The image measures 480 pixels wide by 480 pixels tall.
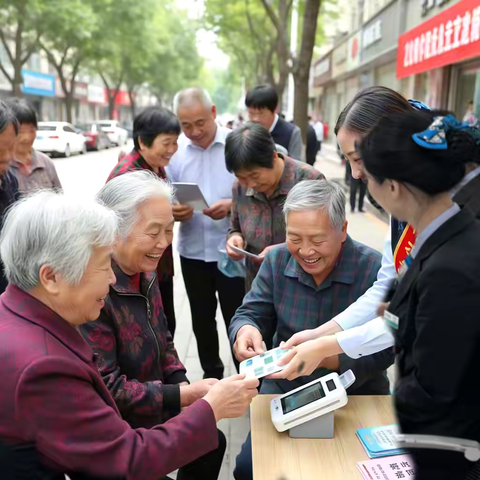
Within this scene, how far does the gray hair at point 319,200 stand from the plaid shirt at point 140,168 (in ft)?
3.82

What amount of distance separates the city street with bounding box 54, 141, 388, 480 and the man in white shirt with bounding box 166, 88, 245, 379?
61 centimetres

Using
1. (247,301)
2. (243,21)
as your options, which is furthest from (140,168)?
(243,21)

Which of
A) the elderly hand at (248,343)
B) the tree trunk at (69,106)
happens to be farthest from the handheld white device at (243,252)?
the tree trunk at (69,106)

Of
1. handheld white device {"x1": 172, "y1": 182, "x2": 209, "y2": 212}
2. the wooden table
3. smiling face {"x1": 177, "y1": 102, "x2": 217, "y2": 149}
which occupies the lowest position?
the wooden table

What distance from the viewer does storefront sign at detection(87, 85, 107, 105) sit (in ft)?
135

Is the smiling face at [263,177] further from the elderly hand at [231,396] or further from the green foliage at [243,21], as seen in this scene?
the green foliage at [243,21]

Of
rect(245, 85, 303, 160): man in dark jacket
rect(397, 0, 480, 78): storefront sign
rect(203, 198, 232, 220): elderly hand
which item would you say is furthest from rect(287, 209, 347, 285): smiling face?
rect(397, 0, 480, 78): storefront sign

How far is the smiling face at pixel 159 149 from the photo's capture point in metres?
3.28

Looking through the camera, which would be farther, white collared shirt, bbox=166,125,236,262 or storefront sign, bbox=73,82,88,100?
storefront sign, bbox=73,82,88,100

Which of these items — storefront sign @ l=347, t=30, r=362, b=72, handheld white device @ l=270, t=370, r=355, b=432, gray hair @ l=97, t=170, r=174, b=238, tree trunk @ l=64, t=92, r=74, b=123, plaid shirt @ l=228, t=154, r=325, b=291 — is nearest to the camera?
handheld white device @ l=270, t=370, r=355, b=432

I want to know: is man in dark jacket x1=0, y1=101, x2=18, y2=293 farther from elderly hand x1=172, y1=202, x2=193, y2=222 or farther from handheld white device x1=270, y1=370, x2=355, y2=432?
handheld white device x1=270, y1=370, x2=355, y2=432

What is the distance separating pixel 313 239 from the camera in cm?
213

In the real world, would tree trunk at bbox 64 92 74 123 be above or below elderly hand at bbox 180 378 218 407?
above

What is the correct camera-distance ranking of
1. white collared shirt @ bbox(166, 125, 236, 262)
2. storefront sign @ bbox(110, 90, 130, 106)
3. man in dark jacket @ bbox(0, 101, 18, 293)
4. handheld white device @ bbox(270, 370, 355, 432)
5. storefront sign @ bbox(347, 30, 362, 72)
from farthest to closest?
storefront sign @ bbox(110, 90, 130, 106) → storefront sign @ bbox(347, 30, 362, 72) → white collared shirt @ bbox(166, 125, 236, 262) → man in dark jacket @ bbox(0, 101, 18, 293) → handheld white device @ bbox(270, 370, 355, 432)
